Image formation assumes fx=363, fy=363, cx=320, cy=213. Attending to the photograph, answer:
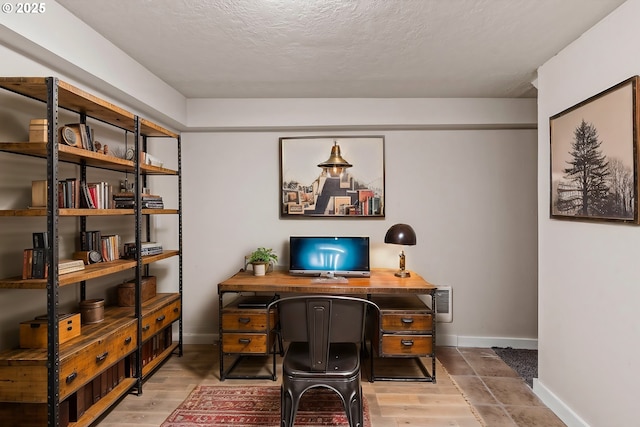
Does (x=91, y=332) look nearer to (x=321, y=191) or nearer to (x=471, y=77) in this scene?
(x=321, y=191)

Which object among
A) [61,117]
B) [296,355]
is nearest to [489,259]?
[296,355]

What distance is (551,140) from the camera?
260cm

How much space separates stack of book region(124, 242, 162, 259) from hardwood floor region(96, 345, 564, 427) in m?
1.06

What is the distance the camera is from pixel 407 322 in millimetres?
2959

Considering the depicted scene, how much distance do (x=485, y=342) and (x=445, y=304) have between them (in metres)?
0.59

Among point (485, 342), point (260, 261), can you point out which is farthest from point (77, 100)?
point (485, 342)

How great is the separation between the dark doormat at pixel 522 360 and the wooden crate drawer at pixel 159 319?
123 inches

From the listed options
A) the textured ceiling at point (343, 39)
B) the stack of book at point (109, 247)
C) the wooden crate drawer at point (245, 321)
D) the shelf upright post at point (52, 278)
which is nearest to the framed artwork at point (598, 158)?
the textured ceiling at point (343, 39)

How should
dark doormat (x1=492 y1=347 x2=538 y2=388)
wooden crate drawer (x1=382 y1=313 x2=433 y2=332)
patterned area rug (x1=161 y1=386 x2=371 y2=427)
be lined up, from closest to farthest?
1. patterned area rug (x1=161 y1=386 x2=371 y2=427)
2. wooden crate drawer (x1=382 y1=313 x2=433 y2=332)
3. dark doormat (x1=492 y1=347 x2=538 y2=388)

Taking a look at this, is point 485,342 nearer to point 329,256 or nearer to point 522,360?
point 522,360

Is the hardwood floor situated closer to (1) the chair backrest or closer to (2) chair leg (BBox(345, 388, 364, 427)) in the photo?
(2) chair leg (BBox(345, 388, 364, 427))

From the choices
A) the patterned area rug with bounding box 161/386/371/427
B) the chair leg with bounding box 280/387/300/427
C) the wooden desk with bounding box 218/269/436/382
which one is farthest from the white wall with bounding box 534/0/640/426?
the chair leg with bounding box 280/387/300/427

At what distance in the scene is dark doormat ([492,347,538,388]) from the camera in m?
3.18

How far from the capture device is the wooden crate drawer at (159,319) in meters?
2.85
